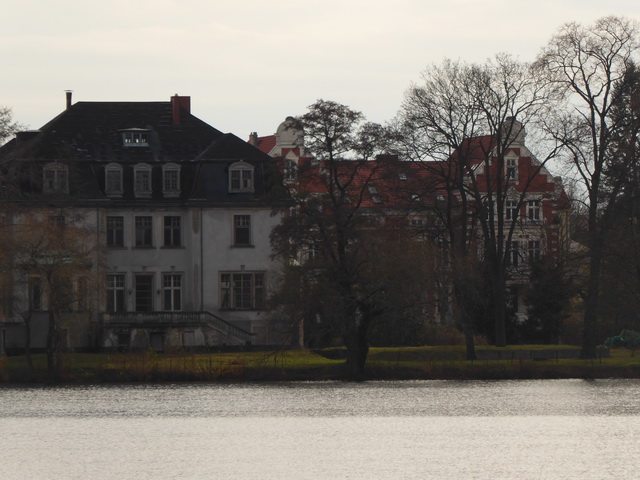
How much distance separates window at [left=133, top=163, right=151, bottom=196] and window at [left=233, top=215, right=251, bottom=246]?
5.38m

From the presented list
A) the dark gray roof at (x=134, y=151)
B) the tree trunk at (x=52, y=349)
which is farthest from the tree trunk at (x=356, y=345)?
the dark gray roof at (x=134, y=151)

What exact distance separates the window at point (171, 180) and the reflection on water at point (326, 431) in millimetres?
20826

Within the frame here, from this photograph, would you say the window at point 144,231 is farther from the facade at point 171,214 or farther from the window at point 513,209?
the window at point 513,209

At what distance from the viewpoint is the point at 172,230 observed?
85188 millimetres

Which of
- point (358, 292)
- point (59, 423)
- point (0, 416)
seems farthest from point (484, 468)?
point (358, 292)

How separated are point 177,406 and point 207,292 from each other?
25926 millimetres

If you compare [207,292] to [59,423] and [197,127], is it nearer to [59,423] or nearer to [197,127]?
[197,127]

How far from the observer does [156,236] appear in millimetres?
84750

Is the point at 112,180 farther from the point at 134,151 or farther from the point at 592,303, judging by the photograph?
the point at 592,303

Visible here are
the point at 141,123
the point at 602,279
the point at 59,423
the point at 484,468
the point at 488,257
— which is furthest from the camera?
the point at 141,123

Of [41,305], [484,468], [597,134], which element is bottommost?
[484,468]

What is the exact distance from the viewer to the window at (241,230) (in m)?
84.8

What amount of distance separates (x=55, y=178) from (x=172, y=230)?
7509 mm

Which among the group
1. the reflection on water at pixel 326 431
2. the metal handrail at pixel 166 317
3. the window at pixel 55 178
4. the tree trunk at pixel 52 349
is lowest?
the reflection on water at pixel 326 431
